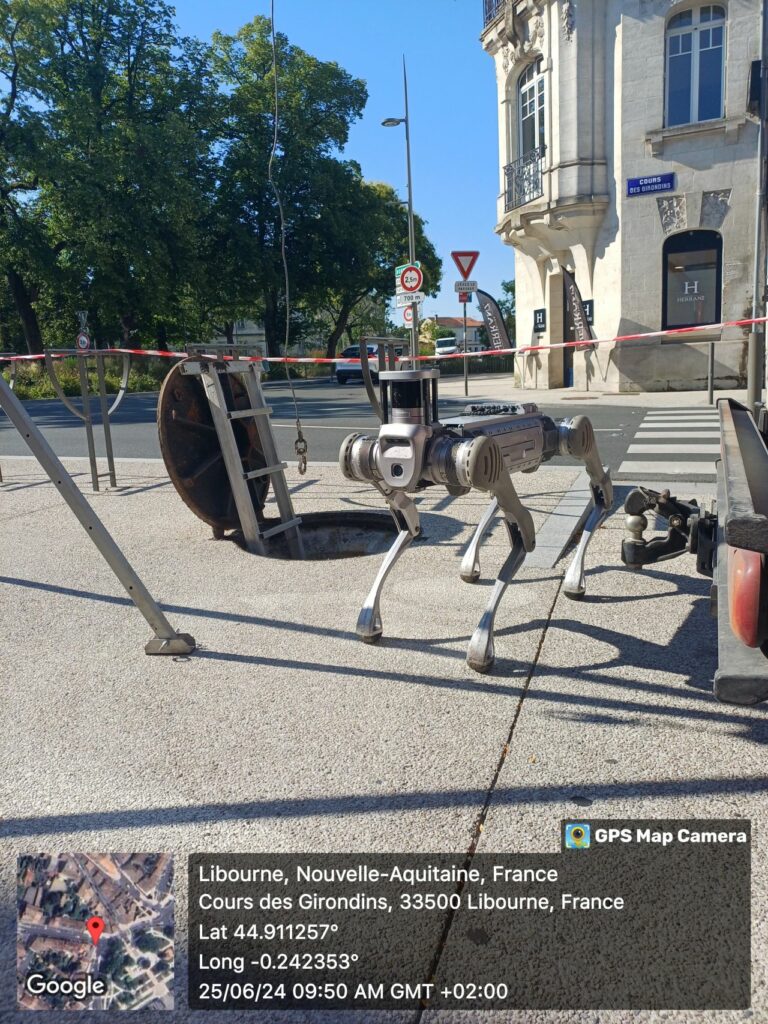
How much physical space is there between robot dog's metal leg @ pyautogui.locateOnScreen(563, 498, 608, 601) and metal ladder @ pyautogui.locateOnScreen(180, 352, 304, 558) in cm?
229

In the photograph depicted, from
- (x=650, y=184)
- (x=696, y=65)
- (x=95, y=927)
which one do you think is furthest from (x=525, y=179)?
(x=95, y=927)

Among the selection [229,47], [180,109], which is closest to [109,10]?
[180,109]

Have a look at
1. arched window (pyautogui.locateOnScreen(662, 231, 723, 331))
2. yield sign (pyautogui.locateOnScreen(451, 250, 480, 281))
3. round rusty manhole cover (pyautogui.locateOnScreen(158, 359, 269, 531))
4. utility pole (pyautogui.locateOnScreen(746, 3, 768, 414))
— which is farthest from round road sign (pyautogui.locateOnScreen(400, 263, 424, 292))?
round rusty manhole cover (pyautogui.locateOnScreen(158, 359, 269, 531))

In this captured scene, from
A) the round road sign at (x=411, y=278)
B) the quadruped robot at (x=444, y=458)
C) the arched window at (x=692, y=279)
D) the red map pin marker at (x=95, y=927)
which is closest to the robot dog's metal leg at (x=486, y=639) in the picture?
the quadruped robot at (x=444, y=458)

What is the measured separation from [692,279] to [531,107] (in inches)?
289

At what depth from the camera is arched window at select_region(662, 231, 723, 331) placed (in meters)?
19.7

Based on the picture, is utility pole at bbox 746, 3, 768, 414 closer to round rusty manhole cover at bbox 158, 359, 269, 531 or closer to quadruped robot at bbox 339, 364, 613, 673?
round rusty manhole cover at bbox 158, 359, 269, 531

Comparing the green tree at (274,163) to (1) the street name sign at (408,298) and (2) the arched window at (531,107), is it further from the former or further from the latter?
(1) the street name sign at (408,298)

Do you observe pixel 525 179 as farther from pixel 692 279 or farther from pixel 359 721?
pixel 359 721

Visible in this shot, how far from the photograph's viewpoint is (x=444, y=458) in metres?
3.24

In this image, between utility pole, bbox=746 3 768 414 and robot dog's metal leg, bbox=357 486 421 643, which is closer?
robot dog's metal leg, bbox=357 486 421 643

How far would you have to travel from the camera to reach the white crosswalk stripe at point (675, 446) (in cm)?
787

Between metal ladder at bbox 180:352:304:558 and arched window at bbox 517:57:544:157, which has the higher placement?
arched window at bbox 517:57:544:157

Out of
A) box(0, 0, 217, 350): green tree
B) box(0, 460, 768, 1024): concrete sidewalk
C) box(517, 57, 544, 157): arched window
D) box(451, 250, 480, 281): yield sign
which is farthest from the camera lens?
box(0, 0, 217, 350): green tree
